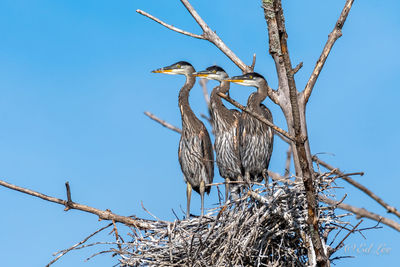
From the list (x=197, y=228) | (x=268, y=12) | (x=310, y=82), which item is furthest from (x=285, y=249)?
(x=268, y=12)

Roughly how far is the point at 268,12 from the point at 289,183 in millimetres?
1915

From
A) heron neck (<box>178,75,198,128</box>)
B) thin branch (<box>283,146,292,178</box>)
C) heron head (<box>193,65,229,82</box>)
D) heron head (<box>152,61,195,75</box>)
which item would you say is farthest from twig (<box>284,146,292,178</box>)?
heron head (<box>152,61,195,75</box>)

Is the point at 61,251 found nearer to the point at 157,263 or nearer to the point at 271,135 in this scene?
the point at 157,263

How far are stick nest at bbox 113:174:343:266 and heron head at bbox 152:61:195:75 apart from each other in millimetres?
2600

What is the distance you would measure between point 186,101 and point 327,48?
1.97m

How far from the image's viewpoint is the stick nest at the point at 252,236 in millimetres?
4387

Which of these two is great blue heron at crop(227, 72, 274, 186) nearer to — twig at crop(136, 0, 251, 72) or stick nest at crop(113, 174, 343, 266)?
twig at crop(136, 0, 251, 72)

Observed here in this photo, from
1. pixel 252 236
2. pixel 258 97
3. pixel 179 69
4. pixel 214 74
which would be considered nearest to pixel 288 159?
pixel 252 236

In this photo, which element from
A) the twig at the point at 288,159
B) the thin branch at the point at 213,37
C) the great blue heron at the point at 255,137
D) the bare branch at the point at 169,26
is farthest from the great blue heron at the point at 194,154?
the twig at the point at 288,159

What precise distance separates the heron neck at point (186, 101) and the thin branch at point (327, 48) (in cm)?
174

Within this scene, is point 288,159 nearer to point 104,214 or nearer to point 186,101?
point 104,214

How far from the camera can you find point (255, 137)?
6305mm

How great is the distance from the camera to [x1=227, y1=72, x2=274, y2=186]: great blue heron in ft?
20.4

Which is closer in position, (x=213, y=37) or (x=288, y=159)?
(x=288, y=159)
